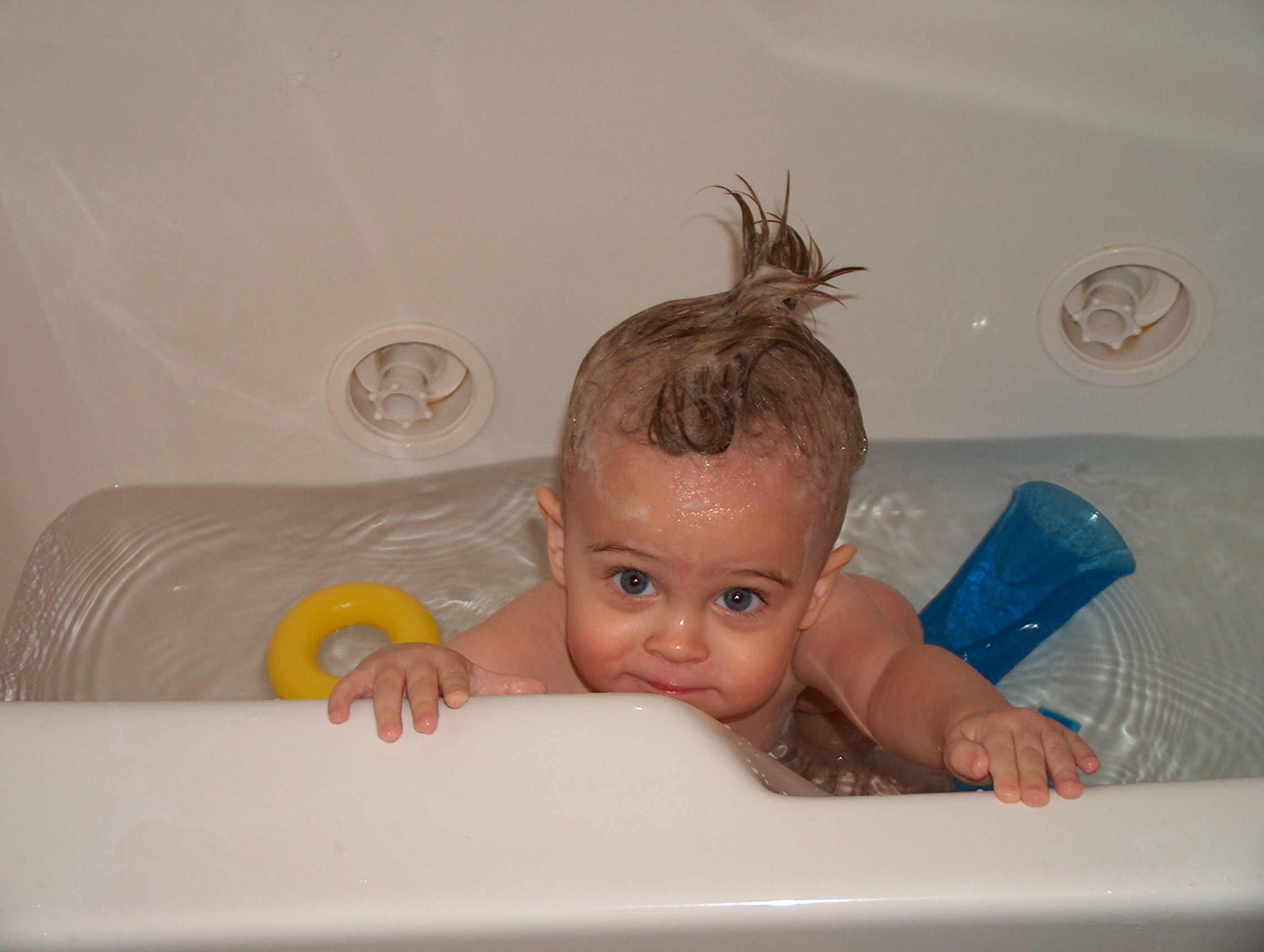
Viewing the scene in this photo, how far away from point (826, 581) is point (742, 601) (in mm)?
89

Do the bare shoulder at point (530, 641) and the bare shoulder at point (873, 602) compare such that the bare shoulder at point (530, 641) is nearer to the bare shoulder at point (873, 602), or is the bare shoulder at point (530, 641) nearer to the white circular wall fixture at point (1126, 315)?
the bare shoulder at point (873, 602)

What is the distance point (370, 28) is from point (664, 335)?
434mm

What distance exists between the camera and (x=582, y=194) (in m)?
1.06

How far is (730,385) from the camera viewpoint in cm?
72

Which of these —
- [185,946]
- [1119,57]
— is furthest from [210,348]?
[1119,57]

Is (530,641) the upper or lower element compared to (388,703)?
lower

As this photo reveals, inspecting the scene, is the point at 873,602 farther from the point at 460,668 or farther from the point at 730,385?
the point at 460,668

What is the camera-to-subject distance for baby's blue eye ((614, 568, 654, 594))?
763 millimetres

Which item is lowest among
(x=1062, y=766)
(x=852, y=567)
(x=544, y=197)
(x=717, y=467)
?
(x=852, y=567)

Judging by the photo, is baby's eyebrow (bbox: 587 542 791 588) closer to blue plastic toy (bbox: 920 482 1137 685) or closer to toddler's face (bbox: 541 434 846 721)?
toddler's face (bbox: 541 434 846 721)

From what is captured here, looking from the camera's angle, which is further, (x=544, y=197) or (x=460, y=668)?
(x=544, y=197)

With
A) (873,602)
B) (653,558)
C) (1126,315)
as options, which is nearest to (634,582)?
(653,558)

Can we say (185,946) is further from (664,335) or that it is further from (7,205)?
(7,205)

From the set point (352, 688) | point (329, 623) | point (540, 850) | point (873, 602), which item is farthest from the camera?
point (329, 623)
